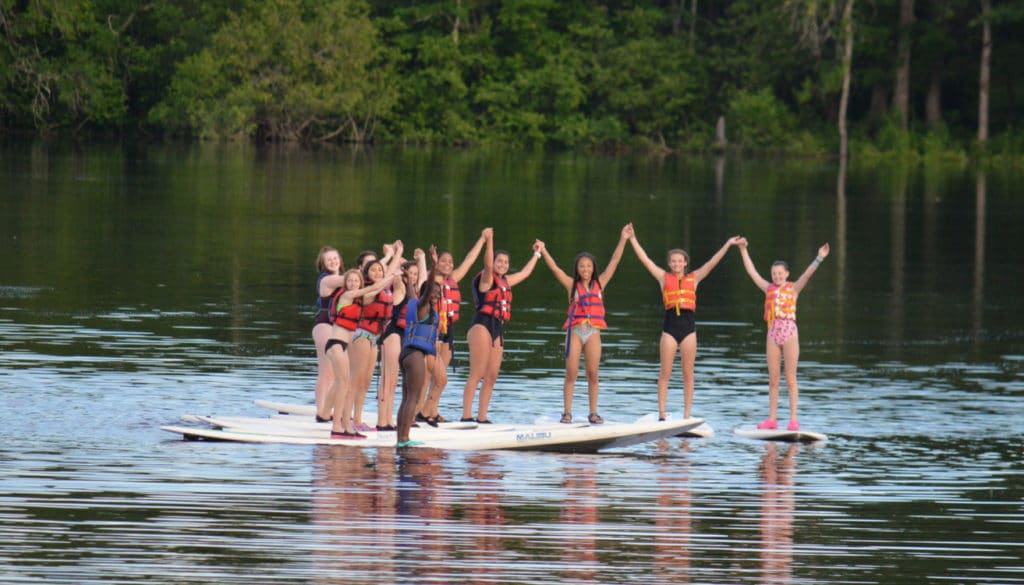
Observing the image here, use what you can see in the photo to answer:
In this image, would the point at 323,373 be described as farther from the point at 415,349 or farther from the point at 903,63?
the point at 903,63

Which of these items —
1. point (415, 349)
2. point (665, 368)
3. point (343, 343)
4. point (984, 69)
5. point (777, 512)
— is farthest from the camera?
point (984, 69)

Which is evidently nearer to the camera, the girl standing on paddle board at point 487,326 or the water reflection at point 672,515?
the water reflection at point 672,515

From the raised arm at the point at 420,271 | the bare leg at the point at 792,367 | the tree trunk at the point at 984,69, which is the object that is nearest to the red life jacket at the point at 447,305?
the raised arm at the point at 420,271

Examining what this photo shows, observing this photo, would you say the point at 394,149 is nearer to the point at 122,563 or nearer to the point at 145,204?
the point at 145,204

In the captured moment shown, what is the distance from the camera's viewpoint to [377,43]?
91875 millimetres

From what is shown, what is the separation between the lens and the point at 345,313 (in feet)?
57.8

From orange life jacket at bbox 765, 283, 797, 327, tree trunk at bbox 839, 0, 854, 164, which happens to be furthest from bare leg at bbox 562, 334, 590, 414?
tree trunk at bbox 839, 0, 854, 164

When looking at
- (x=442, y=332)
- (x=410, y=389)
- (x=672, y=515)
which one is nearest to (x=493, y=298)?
(x=442, y=332)

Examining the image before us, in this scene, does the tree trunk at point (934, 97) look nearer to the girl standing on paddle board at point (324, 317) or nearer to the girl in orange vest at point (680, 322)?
the girl in orange vest at point (680, 322)

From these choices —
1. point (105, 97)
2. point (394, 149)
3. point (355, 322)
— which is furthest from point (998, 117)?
point (355, 322)

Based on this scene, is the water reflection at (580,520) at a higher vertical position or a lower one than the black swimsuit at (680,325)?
lower

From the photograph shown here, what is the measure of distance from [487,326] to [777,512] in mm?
4690

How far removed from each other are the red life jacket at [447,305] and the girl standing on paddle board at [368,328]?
620 millimetres

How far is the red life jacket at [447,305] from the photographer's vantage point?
59.5 feet
